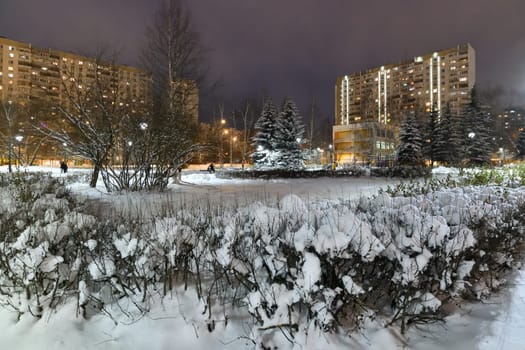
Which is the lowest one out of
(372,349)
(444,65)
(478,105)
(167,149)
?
(372,349)

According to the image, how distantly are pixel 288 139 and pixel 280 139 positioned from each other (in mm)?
865

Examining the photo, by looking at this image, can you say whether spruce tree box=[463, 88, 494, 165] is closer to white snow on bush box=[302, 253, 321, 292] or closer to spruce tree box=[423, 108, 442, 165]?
spruce tree box=[423, 108, 442, 165]

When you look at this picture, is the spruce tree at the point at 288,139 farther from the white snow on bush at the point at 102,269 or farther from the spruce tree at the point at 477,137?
the white snow on bush at the point at 102,269

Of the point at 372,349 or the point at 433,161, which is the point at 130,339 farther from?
the point at 433,161

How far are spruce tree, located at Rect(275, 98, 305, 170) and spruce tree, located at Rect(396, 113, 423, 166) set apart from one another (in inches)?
445

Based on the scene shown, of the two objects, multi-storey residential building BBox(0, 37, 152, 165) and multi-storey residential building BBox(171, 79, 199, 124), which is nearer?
multi-storey residential building BBox(0, 37, 152, 165)

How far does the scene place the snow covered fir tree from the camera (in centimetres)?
3156

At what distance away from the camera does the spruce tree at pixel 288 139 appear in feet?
104

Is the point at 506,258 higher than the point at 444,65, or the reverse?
the point at 444,65

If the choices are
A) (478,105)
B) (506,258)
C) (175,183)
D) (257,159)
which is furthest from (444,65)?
(506,258)

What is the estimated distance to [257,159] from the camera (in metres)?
34.0

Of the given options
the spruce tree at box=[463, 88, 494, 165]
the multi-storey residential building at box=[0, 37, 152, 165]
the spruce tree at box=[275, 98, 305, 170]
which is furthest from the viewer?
the spruce tree at box=[463, 88, 494, 165]

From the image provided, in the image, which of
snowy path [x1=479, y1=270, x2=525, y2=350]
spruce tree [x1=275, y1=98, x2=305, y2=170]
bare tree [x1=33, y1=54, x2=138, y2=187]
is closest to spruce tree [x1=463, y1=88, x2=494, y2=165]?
spruce tree [x1=275, y1=98, x2=305, y2=170]

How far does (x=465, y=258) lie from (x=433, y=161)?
40.9 m
